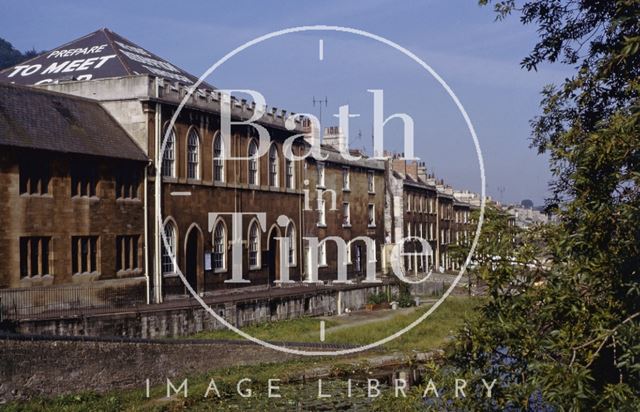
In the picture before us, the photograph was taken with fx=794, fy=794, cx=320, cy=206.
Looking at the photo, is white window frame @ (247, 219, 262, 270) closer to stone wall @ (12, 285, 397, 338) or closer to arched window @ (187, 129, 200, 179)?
stone wall @ (12, 285, 397, 338)

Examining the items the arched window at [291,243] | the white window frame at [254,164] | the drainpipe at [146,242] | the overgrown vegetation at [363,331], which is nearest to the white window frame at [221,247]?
the white window frame at [254,164]

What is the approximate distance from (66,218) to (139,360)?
6.71m

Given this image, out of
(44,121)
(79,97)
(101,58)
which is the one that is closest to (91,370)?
(44,121)

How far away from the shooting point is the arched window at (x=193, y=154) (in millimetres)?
31406

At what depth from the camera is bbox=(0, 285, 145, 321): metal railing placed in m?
22.4

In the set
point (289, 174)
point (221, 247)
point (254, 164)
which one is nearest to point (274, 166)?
point (289, 174)

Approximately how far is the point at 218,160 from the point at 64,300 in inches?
427

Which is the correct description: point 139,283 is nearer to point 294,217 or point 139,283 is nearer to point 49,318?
point 49,318

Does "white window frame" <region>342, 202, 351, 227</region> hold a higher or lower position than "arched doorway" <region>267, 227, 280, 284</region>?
higher

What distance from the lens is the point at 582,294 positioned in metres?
7.44

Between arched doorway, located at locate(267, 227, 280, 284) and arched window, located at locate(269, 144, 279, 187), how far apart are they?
224 cm

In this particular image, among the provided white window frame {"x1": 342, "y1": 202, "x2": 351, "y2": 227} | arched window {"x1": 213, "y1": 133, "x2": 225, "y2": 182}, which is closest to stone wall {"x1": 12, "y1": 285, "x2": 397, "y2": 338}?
arched window {"x1": 213, "y1": 133, "x2": 225, "y2": 182}

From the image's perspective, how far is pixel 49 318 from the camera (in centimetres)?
2147

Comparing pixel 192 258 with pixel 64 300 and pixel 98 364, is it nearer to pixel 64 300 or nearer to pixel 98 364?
pixel 64 300
